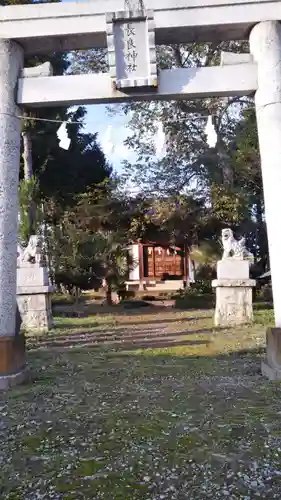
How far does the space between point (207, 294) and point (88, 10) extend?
1198 centimetres

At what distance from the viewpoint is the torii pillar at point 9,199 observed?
4.88 m

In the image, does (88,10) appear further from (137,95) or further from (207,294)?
(207,294)

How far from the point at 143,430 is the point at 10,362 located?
6.12 feet

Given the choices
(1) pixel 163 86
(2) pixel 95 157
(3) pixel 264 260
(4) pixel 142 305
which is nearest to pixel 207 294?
(4) pixel 142 305

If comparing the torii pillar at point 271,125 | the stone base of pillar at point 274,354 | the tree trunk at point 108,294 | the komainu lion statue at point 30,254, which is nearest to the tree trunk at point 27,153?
the tree trunk at point 108,294

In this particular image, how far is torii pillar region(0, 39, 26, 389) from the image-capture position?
4.88 meters

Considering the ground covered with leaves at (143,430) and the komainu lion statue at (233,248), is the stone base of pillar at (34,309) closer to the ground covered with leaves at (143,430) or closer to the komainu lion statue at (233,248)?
the ground covered with leaves at (143,430)

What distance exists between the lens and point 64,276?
14344 millimetres

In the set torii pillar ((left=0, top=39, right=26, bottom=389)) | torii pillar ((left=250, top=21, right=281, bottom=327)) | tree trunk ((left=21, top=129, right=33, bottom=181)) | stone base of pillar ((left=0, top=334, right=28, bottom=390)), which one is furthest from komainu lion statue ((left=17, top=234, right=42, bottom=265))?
torii pillar ((left=250, top=21, right=281, bottom=327))

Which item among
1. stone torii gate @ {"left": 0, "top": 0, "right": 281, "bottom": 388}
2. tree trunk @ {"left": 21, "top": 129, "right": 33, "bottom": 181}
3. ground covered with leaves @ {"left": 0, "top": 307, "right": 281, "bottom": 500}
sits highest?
tree trunk @ {"left": 21, "top": 129, "right": 33, "bottom": 181}

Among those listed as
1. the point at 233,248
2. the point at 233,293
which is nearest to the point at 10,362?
the point at 233,293

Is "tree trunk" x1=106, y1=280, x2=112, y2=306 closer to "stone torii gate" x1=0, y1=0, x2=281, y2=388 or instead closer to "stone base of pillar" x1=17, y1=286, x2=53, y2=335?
"stone base of pillar" x1=17, y1=286, x2=53, y2=335

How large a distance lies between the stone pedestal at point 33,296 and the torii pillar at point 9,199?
5.27 metres

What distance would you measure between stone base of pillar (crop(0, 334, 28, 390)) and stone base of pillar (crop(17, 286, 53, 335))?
540cm
